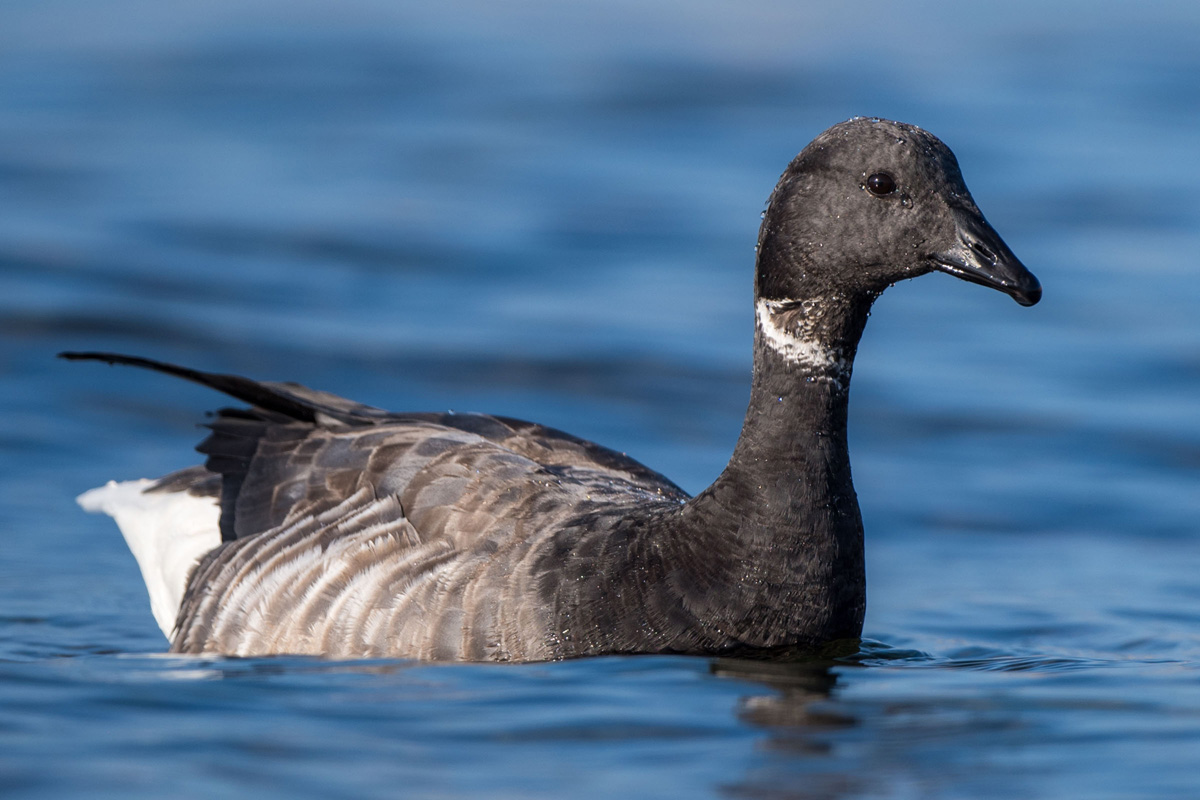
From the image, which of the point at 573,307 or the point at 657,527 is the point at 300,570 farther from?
the point at 573,307

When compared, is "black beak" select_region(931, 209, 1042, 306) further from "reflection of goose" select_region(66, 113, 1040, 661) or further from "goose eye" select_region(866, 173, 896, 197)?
"goose eye" select_region(866, 173, 896, 197)

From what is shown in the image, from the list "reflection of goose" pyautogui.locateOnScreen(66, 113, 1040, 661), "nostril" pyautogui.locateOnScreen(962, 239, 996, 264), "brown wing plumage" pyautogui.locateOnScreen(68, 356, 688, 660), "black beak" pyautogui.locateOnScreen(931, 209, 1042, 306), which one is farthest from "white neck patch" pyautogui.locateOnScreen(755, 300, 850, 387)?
"brown wing plumage" pyautogui.locateOnScreen(68, 356, 688, 660)

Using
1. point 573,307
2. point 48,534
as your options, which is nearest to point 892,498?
point 573,307

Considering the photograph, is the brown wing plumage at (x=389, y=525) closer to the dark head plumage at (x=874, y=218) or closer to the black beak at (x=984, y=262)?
the dark head plumage at (x=874, y=218)

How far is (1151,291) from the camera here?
14.2 meters

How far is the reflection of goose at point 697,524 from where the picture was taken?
626cm

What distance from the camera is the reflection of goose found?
626 centimetres

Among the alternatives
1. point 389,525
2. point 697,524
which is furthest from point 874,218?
point 389,525

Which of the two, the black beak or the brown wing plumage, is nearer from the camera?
the black beak

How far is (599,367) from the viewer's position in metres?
12.7

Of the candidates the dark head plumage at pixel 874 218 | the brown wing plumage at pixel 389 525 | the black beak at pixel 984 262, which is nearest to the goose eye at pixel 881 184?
the dark head plumage at pixel 874 218

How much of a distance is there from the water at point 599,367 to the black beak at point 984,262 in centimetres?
154

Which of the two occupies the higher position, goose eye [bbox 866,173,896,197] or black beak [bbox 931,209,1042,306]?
goose eye [bbox 866,173,896,197]

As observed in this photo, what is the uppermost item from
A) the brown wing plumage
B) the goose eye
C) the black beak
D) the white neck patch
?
the goose eye
